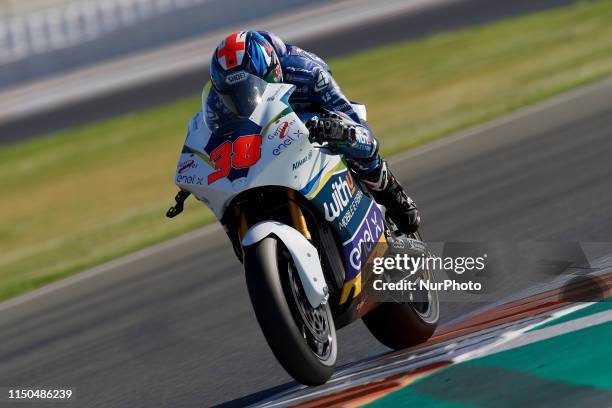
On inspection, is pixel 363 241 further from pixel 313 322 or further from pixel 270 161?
pixel 270 161

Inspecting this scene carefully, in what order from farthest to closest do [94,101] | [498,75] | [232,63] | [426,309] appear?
1. [94,101]
2. [498,75]
3. [426,309]
4. [232,63]

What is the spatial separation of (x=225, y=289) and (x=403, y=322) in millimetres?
3012

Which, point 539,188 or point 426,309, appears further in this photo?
point 539,188

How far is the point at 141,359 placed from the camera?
6816mm

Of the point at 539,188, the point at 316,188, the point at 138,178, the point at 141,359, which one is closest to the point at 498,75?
the point at 138,178

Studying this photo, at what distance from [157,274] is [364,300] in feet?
16.1

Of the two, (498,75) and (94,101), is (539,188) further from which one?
(94,101)

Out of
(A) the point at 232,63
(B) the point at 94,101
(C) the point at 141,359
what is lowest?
(C) the point at 141,359

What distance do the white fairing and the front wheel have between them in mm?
342

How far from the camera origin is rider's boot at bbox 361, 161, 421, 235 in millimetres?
5727

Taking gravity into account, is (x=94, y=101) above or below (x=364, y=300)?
above

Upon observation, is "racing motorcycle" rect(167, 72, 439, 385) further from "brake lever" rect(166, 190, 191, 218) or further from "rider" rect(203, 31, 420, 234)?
"brake lever" rect(166, 190, 191, 218)

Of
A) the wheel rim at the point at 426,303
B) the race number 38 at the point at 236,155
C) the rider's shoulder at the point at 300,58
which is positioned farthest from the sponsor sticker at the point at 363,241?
the rider's shoulder at the point at 300,58

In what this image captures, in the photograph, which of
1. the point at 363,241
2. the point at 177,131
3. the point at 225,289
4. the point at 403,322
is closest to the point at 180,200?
the point at 363,241
